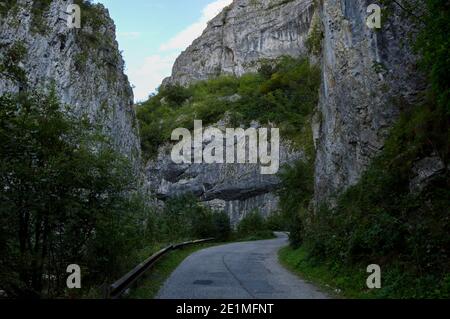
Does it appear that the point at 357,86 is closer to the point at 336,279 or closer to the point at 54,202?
the point at 336,279

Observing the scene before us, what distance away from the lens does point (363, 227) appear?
12875 mm

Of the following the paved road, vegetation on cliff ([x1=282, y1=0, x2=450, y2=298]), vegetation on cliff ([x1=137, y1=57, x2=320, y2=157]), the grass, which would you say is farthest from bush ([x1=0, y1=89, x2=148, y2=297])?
vegetation on cliff ([x1=137, y1=57, x2=320, y2=157])

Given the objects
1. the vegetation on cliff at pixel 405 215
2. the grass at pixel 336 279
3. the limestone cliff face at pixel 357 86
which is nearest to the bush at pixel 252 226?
the limestone cliff face at pixel 357 86

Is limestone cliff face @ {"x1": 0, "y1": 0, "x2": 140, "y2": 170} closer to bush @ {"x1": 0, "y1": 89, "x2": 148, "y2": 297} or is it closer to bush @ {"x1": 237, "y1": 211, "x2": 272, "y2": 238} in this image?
bush @ {"x1": 0, "y1": 89, "x2": 148, "y2": 297}

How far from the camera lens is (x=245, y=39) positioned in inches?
3681

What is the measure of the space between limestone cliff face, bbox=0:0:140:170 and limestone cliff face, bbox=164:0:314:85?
54.1 meters

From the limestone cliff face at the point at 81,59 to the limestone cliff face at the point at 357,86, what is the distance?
1114 cm

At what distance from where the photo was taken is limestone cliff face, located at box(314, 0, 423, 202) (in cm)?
1579

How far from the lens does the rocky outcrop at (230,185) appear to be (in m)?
57.9

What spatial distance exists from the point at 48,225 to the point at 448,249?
8616 millimetres

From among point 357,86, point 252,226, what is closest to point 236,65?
point 252,226

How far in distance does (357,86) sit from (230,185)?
135ft
